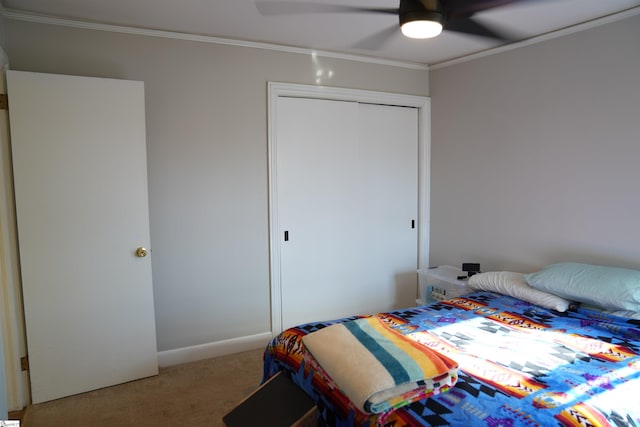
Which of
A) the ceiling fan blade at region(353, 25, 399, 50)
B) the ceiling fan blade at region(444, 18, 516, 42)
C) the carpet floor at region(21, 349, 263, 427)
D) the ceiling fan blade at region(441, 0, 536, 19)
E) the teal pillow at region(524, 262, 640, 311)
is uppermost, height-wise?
the ceiling fan blade at region(353, 25, 399, 50)

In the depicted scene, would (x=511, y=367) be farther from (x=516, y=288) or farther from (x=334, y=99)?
(x=334, y=99)

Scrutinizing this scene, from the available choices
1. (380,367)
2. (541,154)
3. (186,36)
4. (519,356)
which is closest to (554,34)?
(541,154)

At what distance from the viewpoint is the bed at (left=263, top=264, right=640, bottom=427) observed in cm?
140

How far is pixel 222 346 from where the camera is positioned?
323cm

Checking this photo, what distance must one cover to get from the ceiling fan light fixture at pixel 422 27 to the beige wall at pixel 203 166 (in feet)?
5.73

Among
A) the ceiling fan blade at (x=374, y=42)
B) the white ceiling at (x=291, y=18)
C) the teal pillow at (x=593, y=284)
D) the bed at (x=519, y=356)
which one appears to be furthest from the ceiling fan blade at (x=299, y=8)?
the teal pillow at (x=593, y=284)

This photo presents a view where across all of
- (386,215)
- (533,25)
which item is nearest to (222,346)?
(386,215)

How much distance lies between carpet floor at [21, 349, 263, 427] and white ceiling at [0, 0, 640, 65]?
2.35 m

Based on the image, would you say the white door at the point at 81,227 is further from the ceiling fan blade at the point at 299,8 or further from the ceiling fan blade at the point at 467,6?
the ceiling fan blade at the point at 467,6

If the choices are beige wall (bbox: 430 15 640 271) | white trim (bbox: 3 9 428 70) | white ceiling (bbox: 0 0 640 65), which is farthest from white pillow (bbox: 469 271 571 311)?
white trim (bbox: 3 9 428 70)

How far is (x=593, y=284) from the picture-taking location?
2.31 meters

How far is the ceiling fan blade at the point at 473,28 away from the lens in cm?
178

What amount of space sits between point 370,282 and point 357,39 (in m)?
2.07

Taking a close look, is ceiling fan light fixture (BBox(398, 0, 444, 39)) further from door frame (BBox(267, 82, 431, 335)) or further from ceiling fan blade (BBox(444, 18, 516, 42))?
door frame (BBox(267, 82, 431, 335))
